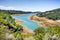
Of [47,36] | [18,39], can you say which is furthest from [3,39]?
[47,36]

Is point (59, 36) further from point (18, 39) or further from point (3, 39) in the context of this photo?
point (3, 39)

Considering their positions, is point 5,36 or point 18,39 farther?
point 18,39

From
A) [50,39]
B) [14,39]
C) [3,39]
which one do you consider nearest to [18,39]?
[14,39]

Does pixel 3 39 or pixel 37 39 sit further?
pixel 37 39

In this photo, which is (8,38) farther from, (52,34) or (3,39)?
(52,34)

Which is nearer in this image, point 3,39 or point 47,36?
point 3,39

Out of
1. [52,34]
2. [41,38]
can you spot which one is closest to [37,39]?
[41,38]

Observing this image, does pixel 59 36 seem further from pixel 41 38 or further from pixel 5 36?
pixel 5 36
